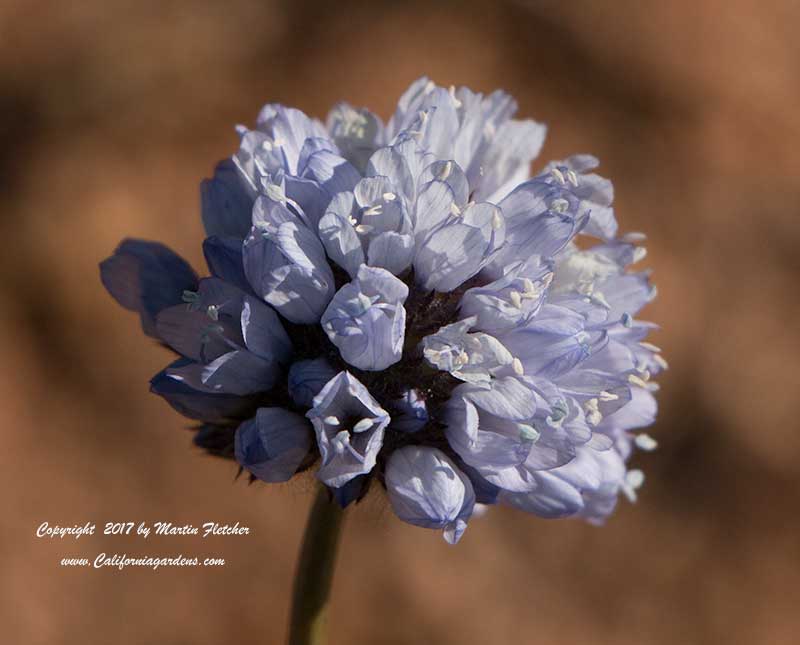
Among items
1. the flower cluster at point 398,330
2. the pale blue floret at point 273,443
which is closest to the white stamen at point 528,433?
the flower cluster at point 398,330

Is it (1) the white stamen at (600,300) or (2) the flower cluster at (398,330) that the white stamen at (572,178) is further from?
(1) the white stamen at (600,300)

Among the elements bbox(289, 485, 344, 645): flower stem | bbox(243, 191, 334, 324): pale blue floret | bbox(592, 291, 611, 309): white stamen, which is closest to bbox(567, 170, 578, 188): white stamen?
bbox(592, 291, 611, 309): white stamen

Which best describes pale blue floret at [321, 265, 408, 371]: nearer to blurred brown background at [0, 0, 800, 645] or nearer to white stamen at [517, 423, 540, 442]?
white stamen at [517, 423, 540, 442]

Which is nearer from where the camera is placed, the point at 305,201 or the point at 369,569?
the point at 305,201

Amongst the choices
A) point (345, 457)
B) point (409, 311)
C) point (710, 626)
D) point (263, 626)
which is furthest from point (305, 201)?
point (710, 626)

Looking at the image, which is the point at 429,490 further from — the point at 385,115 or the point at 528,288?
the point at 385,115

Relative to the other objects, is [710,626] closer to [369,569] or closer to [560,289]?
[369,569]
